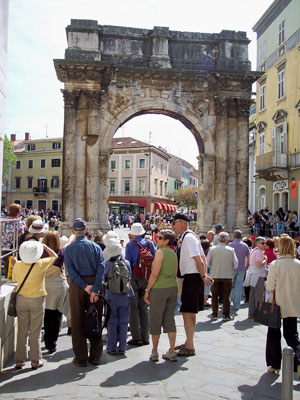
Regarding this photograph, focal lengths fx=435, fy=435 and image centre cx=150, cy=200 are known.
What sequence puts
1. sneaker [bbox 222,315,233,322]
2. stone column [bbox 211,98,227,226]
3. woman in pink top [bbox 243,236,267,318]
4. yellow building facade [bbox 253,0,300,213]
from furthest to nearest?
yellow building facade [bbox 253,0,300,213]
stone column [bbox 211,98,227,226]
woman in pink top [bbox 243,236,267,318]
sneaker [bbox 222,315,233,322]

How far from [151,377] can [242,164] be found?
44.7 feet

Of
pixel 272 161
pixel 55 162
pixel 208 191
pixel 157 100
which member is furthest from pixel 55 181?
pixel 208 191

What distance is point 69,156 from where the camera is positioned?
16.9 meters

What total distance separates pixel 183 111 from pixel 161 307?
12.9 m

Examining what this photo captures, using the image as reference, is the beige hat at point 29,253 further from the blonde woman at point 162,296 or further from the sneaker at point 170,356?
the sneaker at point 170,356

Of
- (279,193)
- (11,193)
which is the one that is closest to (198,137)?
(279,193)

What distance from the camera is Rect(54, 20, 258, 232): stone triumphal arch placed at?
1694 cm

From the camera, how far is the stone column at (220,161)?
17.4 meters

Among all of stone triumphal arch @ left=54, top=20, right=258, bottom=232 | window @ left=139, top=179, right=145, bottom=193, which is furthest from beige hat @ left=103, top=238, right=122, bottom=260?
window @ left=139, top=179, right=145, bottom=193

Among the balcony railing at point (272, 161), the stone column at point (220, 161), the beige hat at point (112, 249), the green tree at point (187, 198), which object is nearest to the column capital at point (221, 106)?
the stone column at point (220, 161)

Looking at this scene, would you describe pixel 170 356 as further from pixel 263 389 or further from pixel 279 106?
pixel 279 106

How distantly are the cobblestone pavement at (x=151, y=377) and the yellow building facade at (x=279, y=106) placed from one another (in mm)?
18332

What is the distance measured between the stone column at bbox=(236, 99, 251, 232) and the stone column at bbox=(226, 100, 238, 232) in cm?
16

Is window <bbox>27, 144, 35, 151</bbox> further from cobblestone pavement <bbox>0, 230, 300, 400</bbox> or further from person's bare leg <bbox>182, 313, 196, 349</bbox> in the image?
person's bare leg <bbox>182, 313, 196, 349</bbox>
